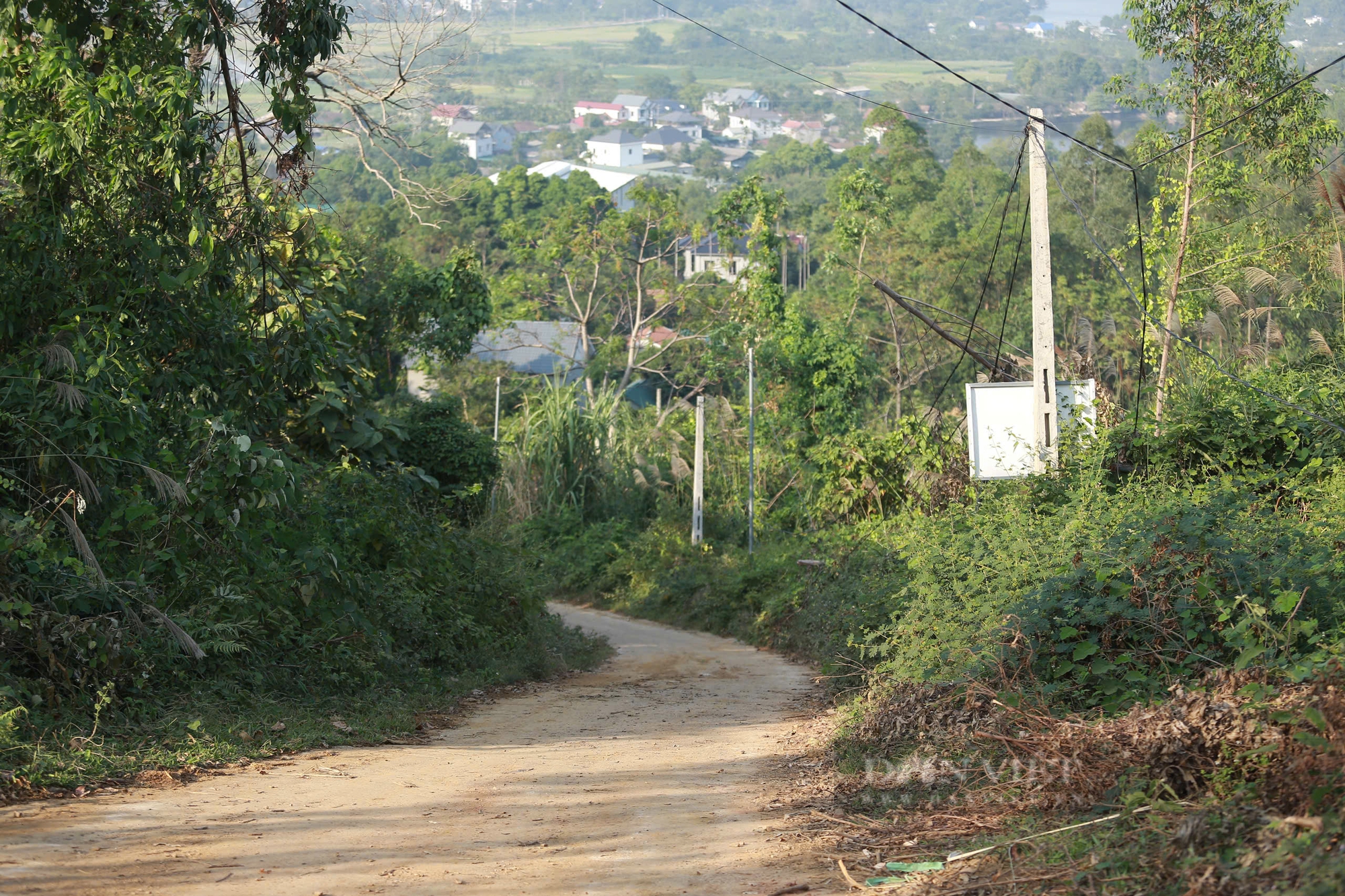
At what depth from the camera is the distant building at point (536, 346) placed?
3969 centimetres

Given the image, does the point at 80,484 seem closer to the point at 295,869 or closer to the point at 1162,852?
the point at 295,869

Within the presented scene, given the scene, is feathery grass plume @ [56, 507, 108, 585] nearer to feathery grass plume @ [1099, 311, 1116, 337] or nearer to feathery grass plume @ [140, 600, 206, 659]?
feathery grass plume @ [140, 600, 206, 659]

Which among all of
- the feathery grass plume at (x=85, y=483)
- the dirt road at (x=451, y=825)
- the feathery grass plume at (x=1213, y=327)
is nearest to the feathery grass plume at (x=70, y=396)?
the feathery grass plume at (x=85, y=483)

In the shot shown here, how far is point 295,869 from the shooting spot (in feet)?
16.4

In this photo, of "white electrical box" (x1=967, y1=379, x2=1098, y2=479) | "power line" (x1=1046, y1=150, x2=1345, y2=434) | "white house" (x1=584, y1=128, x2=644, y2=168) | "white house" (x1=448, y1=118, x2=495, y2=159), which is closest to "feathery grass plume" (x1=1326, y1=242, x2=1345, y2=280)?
"power line" (x1=1046, y1=150, x2=1345, y2=434)

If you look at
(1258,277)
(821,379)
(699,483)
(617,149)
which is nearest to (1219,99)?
(1258,277)

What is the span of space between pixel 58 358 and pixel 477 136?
15879 cm

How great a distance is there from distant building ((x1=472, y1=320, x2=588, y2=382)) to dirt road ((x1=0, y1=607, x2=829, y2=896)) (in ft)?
99.9

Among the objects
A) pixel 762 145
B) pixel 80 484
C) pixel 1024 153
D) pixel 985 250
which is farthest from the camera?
pixel 762 145

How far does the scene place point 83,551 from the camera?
7.45m

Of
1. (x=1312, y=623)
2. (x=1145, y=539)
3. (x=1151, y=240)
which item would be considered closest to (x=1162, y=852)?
(x=1312, y=623)

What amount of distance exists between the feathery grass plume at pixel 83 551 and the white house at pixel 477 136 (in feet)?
483

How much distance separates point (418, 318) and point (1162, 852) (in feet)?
57.2

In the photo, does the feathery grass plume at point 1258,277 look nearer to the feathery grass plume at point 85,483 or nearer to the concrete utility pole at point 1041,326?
the concrete utility pole at point 1041,326
